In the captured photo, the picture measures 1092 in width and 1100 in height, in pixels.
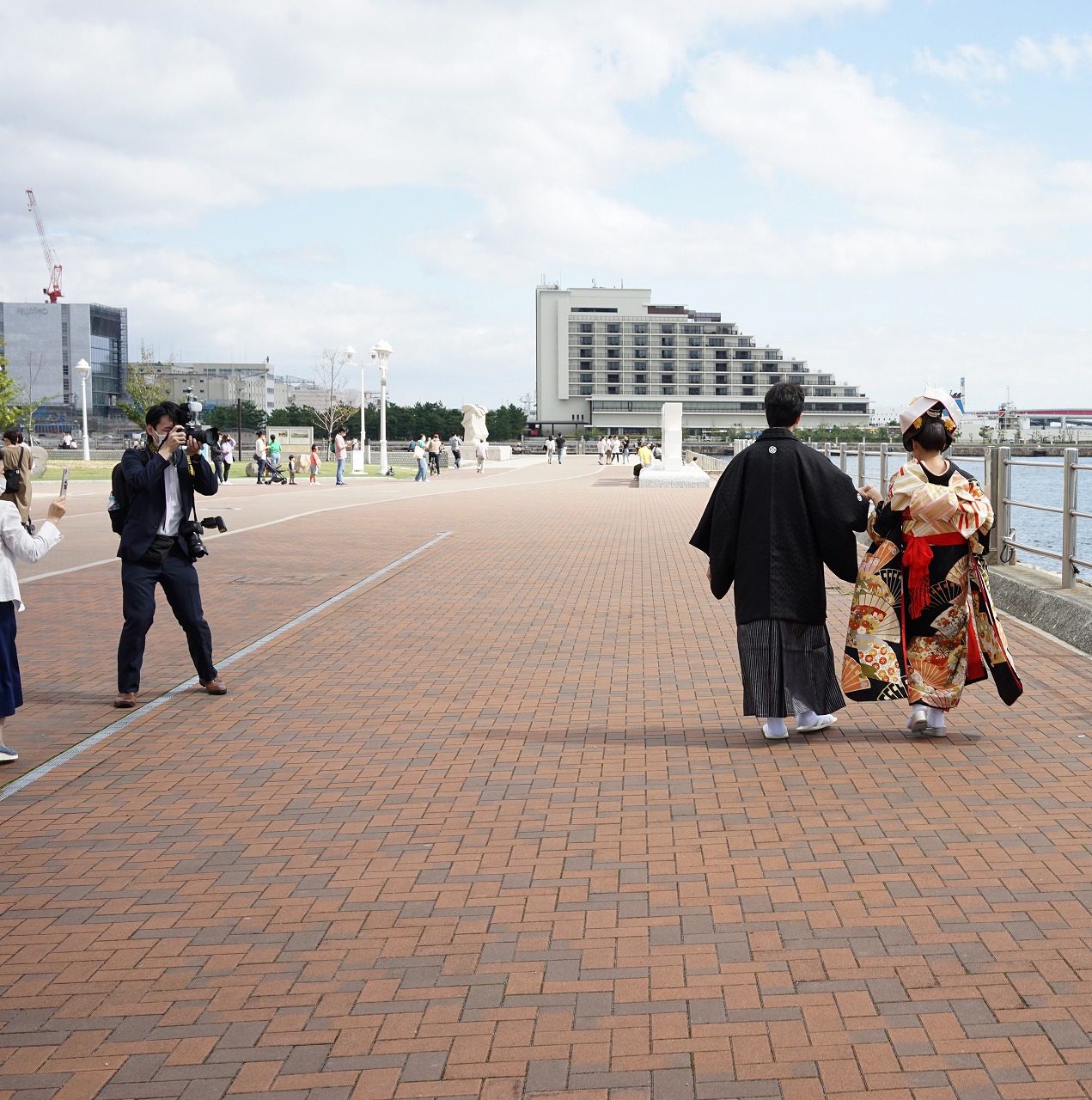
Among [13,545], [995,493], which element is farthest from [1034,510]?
[13,545]

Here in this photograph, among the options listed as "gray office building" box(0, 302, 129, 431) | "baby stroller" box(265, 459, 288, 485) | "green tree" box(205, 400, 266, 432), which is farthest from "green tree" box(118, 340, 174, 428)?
"gray office building" box(0, 302, 129, 431)

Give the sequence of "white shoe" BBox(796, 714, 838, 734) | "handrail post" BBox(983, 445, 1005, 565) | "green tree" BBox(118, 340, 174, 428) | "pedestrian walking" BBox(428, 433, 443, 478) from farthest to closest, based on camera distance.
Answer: "green tree" BBox(118, 340, 174, 428) → "pedestrian walking" BBox(428, 433, 443, 478) → "handrail post" BBox(983, 445, 1005, 565) → "white shoe" BBox(796, 714, 838, 734)

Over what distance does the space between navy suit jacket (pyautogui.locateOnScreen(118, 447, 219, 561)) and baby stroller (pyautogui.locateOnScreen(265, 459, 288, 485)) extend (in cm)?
3028

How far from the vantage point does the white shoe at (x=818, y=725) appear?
22.1 ft

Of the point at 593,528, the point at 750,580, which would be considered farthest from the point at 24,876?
the point at 593,528

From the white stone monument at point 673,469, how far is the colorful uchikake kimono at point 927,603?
2849cm

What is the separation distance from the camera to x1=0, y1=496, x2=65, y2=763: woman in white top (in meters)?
6.09

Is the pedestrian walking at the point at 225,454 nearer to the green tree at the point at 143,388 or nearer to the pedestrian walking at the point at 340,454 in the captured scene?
the pedestrian walking at the point at 340,454

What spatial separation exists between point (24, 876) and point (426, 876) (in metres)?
1.47

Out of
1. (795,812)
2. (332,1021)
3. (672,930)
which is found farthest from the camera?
(795,812)

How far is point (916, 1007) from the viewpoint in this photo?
3502 mm

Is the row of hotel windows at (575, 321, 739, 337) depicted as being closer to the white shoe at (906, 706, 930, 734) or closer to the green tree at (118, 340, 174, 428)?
the green tree at (118, 340, 174, 428)

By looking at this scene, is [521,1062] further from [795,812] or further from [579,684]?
[579,684]

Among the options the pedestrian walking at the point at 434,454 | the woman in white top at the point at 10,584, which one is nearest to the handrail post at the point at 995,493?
the woman in white top at the point at 10,584
